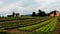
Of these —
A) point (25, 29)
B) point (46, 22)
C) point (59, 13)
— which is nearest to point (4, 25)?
point (25, 29)

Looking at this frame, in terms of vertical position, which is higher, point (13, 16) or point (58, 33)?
point (13, 16)

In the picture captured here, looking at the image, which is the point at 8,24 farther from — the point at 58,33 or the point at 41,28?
the point at 58,33

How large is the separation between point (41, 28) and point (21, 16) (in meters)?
3.42

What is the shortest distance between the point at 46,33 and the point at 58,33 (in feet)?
3.00

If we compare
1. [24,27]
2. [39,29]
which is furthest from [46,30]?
[24,27]

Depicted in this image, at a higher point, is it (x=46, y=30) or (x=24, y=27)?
(x=24, y=27)

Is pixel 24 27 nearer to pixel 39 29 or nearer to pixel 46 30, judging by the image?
pixel 39 29

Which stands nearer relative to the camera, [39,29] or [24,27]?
[39,29]

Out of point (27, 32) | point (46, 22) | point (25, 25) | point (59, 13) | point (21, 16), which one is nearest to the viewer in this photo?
point (27, 32)

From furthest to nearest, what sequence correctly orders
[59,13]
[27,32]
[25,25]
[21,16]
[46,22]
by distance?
1. [59,13]
2. [21,16]
3. [46,22]
4. [25,25]
5. [27,32]

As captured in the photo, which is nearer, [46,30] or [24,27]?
[46,30]

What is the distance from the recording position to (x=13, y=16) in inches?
618

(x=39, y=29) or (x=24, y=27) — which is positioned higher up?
(x=24, y=27)

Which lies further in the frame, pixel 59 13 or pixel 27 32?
pixel 59 13
